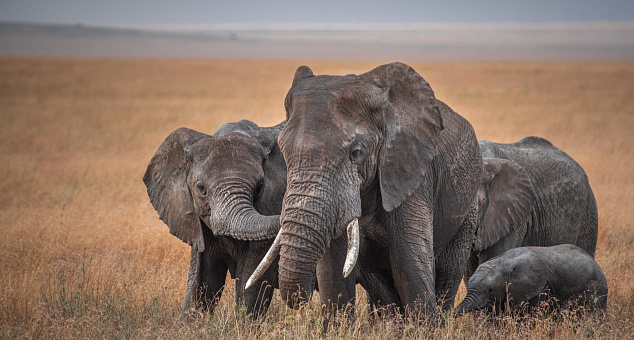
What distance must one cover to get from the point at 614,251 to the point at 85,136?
16.4 metres

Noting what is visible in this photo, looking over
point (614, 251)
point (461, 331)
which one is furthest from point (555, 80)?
point (461, 331)

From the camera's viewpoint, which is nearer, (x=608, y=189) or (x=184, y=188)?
(x=184, y=188)

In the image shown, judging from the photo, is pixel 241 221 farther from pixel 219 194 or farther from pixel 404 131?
pixel 404 131

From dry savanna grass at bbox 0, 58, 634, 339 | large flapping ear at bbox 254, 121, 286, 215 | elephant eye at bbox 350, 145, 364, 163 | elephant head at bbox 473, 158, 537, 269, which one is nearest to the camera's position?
elephant eye at bbox 350, 145, 364, 163

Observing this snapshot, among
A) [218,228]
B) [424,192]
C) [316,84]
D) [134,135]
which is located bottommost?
[134,135]

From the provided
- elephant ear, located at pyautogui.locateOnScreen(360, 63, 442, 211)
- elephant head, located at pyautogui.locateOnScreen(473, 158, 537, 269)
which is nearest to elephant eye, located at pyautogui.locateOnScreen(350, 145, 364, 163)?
elephant ear, located at pyautogui.locateOnScreen(360, 63, 442, 211)

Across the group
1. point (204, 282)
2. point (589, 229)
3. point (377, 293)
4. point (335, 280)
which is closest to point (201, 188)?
point (204, 282)

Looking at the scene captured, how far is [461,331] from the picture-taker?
6.15m

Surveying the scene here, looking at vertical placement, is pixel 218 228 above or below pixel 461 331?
above

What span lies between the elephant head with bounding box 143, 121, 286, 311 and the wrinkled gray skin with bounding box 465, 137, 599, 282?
2.50 metres

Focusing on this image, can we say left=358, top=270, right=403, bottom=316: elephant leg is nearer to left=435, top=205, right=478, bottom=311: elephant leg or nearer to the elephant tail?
left=435, top=205, right=478, bottom=311: elephant leg

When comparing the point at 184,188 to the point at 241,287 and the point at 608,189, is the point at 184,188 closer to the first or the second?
the point at 241,287

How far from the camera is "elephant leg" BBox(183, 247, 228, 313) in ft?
20.4

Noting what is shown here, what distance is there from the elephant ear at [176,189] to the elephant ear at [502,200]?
9.84 feet
